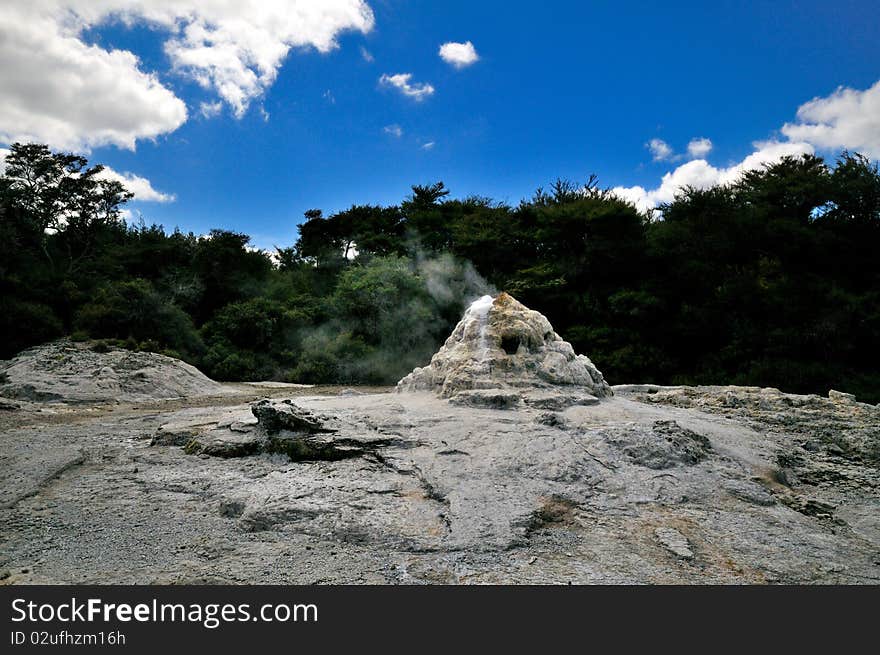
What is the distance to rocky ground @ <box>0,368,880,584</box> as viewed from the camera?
10.7 ft

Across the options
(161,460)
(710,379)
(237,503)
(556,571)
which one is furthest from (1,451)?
(710,379)

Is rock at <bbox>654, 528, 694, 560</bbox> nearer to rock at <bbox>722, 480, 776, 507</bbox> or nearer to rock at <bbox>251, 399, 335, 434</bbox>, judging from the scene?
rock at <bbox>722, 480, 776, 507</bbox>

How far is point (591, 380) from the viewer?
7949mm

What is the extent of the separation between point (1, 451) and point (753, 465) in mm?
7976

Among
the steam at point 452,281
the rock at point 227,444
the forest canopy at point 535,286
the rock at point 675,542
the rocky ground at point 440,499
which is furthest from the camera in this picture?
the steam at point 452,281

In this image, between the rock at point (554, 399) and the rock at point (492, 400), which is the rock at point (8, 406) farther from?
the rock at point (554, 399)

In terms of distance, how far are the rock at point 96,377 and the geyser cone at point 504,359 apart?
272 inches

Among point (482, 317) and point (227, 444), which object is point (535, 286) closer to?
point (482, 317)

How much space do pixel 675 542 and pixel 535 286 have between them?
577 inches


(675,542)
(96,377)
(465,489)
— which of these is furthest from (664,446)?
(96,377)

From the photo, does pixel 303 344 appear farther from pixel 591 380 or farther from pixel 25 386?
pixel 591 380

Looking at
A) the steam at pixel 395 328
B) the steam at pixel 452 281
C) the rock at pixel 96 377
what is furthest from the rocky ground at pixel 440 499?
the steam at pixel 452 281

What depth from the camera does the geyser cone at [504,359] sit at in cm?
752

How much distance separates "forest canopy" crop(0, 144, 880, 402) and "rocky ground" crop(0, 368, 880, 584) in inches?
359
